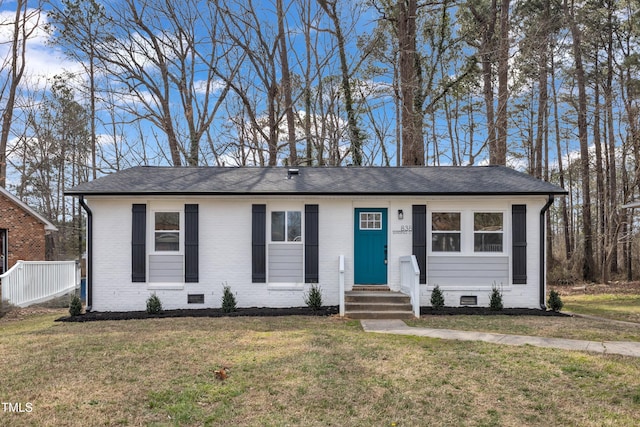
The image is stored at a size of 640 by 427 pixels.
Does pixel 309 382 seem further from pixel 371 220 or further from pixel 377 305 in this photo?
pixel 371 220

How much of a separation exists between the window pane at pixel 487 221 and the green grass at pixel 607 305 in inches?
117

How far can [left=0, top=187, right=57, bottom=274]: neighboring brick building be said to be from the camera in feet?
49.1

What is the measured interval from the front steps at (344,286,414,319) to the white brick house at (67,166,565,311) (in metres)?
0.72

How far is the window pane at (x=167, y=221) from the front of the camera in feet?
36.2

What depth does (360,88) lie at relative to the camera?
21.4 meters

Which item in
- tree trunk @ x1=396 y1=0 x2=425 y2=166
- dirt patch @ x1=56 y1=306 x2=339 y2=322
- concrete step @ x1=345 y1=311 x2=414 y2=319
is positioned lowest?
dirt patch @ x1=56 y1=306 x2=339 y2=322

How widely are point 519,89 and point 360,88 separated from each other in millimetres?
7737

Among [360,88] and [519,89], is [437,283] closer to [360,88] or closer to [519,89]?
[360,88]

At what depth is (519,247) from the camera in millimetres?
10867

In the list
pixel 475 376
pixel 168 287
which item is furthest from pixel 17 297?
pixel 475 376

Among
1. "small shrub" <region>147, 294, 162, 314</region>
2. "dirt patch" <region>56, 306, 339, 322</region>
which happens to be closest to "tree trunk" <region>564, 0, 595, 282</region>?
"dirt patch" <region>56, 306, 339, 322</region>

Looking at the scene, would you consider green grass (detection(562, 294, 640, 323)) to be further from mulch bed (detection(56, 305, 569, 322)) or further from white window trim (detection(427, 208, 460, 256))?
white window trim (detection(427, 208, 460, 256))

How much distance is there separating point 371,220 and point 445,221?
183 cm

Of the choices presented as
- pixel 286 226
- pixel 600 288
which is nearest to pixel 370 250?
pixel 286 226
